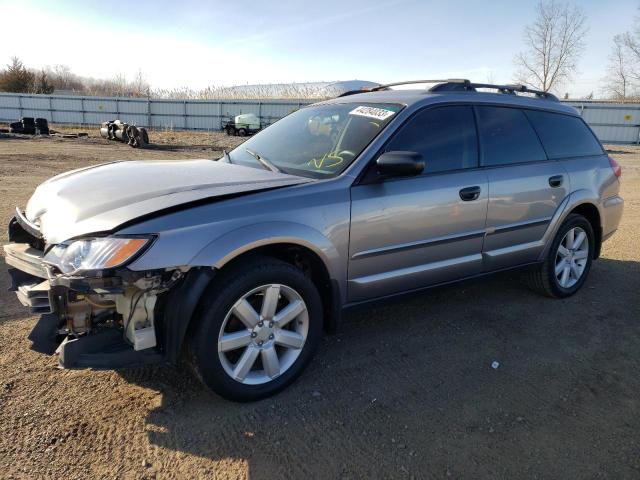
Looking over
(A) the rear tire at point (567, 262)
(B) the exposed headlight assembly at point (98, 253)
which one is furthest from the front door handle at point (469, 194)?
(B) the exposed headlight assembly at point (98, 253)

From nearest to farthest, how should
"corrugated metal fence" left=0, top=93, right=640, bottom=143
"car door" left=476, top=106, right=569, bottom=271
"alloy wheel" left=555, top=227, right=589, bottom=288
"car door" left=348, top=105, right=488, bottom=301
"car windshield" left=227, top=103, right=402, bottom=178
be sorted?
"car door" left=348, top=105, right=488, bottom=301, "car windshield" left=227, top=103, right=402, bottom=178, "car door" left=476, top=106, right=569, bottom=271, "alloy wheel" left=555, top=227, right=589, bottom=288, "corrugated metal fence" left=0, top=93, right=640, bottom=143

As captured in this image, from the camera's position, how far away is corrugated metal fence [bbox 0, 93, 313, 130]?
35000 millimetres

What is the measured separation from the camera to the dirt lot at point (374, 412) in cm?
233

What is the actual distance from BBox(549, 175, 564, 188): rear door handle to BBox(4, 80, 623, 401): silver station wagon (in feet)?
0.06

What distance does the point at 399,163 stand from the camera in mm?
2957

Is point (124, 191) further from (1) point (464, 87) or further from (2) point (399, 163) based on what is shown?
(1) point (464, 87)

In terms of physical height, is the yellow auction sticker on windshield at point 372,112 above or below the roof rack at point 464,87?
below

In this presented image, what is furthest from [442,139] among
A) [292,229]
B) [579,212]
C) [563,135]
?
[579,212]

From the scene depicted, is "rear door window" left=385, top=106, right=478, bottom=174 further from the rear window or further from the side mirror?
the rear window

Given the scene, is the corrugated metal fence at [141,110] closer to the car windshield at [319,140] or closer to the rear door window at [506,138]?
the rear door window at [506,138]

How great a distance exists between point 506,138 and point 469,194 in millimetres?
785

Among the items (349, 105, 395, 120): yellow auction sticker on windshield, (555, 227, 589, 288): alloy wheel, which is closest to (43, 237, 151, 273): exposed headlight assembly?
(349, 105, 395, 120): yellow auction sticker on windshield

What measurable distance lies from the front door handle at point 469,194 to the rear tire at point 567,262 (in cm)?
123

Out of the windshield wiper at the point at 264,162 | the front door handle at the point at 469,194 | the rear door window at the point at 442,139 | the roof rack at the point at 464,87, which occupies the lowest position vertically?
the front door handle at the point at 469,194
